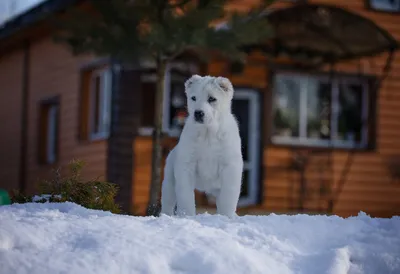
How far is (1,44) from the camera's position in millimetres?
22406

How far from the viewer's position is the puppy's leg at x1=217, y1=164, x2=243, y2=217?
22.5 feet

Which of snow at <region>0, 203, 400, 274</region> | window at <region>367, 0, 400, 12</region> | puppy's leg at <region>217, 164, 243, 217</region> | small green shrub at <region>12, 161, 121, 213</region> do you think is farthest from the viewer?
window at <region>367, 0, 400, 12</region>

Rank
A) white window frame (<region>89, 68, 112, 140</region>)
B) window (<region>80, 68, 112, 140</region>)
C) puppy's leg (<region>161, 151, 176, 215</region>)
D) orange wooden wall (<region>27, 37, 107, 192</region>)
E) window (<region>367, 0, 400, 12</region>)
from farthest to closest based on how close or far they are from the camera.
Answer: window (<region>367, 0, 400, 12</region>), window (<region>80, 68, 112, 140</region>), orange wooden wall (<region>27, 37, 107, 192</region>), white window frame (<region>89, 68, 112, 140</region>), puppy's leg (<region>161, 151, 176, 215</region>)

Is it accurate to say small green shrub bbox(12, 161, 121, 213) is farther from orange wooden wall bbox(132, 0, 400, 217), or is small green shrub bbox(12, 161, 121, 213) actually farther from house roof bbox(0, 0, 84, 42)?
house roof bbox(0, 0, 84, 42)

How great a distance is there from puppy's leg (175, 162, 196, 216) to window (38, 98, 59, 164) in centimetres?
1409

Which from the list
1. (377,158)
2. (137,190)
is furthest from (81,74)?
(377,158)

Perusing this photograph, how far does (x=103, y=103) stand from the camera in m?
17.6

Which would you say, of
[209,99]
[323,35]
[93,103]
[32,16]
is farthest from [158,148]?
[32,16]

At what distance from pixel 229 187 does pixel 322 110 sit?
38.7 ft

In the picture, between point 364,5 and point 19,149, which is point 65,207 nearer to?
point 364,5

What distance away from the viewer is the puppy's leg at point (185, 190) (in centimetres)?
688

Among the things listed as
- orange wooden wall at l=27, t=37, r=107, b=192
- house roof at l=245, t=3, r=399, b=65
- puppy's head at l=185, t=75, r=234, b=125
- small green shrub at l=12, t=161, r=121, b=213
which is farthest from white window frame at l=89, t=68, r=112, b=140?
puppy's head at l=185, t=75, r=234, b=125

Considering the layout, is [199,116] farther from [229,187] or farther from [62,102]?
[62,102]

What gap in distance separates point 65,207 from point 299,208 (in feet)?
38.5
